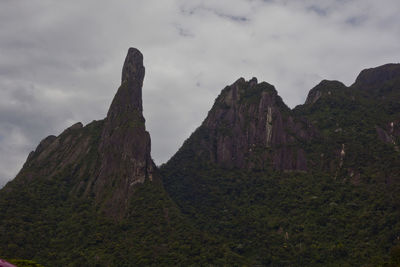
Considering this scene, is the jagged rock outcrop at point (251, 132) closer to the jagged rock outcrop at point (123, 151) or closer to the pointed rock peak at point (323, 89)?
the pointed rock peak at point (323, 89)

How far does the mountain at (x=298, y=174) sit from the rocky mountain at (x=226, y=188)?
13.8 inches

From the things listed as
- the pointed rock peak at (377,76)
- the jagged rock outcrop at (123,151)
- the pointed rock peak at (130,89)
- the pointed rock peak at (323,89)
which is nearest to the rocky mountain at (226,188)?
the jagged rock outcrop at (123,151)

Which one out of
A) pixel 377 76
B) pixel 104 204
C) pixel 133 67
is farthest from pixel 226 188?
pixel 377 76

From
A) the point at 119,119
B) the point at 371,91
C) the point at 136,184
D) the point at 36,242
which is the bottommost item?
the point at 36,242

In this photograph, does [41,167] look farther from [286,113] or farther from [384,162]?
[384,162]

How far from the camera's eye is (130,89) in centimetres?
12019

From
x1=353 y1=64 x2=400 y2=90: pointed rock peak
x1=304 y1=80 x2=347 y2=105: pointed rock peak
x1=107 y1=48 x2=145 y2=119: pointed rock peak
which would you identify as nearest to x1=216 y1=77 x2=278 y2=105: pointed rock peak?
x1=304 y1=80 x2=347 y2=105: pointed rock peak

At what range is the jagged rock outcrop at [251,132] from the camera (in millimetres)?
119875

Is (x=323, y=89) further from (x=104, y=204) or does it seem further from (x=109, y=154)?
(x=104, y=204)

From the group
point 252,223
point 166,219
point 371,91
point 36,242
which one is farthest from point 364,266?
point 371,91

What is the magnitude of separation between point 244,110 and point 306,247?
187 ft

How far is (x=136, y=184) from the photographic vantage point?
3974 inches

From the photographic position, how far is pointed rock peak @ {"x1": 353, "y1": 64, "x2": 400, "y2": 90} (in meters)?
158

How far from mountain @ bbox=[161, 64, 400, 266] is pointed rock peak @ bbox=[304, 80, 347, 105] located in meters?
0.44
